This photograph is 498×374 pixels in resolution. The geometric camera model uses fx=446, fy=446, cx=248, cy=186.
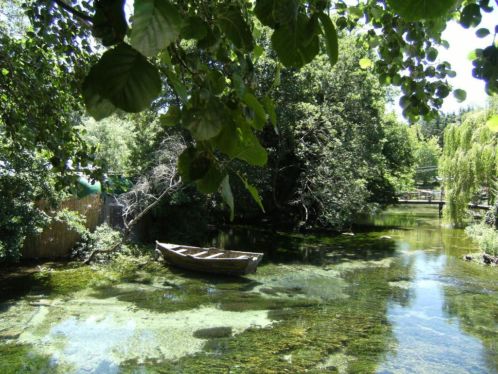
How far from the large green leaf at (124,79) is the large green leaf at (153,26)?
35 millimetres

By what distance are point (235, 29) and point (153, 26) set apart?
14.0 inches

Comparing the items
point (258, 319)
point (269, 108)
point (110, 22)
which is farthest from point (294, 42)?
point (258, 319)

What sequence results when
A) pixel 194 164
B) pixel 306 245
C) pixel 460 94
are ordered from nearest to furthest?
pixel 194 164, pixel 460 94, pixel 306 245

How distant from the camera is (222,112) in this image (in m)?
0.72

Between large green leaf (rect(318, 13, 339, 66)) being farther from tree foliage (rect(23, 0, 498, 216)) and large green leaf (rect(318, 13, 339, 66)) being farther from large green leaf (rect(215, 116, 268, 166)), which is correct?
large green leaf (rect(215, 116, 268, 166))

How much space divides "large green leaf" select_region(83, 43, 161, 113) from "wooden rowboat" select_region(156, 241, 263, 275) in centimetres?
997

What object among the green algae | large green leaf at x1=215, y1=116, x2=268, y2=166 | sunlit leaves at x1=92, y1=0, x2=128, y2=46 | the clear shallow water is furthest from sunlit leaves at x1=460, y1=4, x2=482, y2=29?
the green algae

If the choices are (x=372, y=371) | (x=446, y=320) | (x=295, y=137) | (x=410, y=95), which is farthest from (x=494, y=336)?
(x=295, y=137)

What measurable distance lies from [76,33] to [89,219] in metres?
9.88

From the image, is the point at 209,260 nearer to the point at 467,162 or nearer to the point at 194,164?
the point at 194,164

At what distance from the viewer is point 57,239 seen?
1138 centimetres

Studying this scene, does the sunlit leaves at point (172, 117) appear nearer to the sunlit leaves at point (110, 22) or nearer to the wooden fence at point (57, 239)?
the sunlit leaves at point (110, 22)

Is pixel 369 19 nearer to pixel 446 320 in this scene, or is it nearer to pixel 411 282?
pixel 446 320

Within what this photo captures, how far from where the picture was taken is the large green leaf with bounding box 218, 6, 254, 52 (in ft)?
2.71
